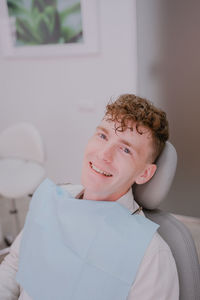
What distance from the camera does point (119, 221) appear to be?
2.84 feet

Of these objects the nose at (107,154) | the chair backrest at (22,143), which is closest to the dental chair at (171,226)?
the nose at (107,154)

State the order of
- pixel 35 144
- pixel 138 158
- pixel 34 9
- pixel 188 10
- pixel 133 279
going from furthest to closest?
pixel 34 9
pixel 35 144
pixel 188 10
pixel 138 158
pixel 133 279

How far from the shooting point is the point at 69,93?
7.87 ft

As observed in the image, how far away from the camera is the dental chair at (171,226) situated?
0.79 meters

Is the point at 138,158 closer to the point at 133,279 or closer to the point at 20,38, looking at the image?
the point at 133,279

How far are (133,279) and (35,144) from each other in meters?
1.48

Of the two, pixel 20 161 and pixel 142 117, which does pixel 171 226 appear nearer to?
pixel 142 117

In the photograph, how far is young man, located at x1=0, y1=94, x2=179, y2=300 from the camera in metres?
0.75

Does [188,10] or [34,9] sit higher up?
[34,9]

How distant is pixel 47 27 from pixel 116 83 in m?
0.76

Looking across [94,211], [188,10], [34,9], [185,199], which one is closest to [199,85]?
[188,10]

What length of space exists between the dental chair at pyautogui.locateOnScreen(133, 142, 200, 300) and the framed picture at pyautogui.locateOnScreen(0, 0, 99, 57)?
1487mm

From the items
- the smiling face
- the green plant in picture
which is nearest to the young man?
the smiling face

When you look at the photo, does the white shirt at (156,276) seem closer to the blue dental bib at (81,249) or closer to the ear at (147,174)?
the blue dental bib at (81,249)
